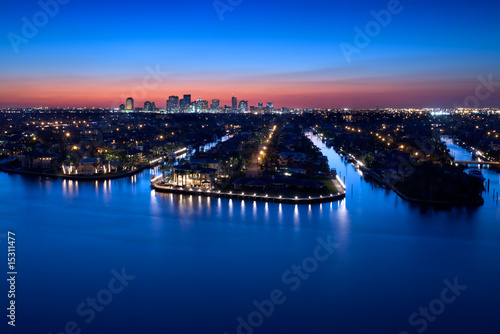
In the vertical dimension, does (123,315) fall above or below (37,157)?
below

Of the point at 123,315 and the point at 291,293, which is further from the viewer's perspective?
the point at 291,293

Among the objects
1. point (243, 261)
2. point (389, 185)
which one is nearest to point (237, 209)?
point (243, 261)

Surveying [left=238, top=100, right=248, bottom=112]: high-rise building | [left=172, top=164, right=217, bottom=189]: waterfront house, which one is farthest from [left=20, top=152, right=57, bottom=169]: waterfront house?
[left=238, top=100, right=248, bottom=112]: high-rise building

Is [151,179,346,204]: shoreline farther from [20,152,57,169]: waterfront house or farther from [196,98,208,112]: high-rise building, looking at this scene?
[196,98,208,112]: high-rise building

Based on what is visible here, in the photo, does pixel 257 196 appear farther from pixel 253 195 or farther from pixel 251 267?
pixel 251 267

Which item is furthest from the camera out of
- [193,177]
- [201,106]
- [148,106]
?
[201,106]

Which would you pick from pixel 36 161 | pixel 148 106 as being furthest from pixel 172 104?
pixel 36 161

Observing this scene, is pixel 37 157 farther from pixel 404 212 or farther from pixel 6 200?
pixel 404 212

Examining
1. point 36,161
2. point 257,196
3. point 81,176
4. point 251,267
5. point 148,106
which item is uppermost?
point 148,106
